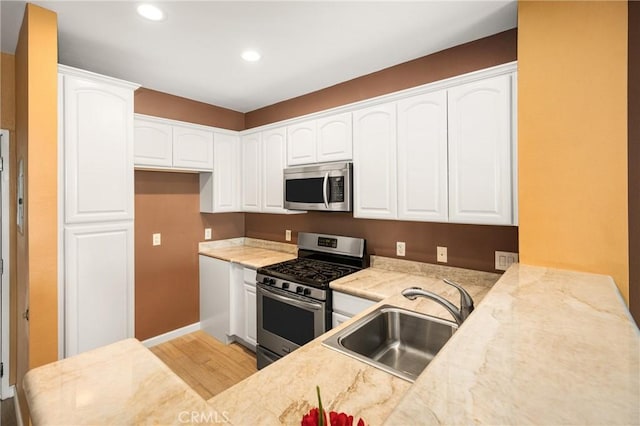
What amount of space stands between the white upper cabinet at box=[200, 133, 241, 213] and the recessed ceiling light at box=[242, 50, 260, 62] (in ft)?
3.96

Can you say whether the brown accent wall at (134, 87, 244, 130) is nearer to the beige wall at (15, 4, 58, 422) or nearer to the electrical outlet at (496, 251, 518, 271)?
the beige wall at (15, 4, 58, 422)

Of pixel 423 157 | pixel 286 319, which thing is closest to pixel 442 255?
pixel 423 157

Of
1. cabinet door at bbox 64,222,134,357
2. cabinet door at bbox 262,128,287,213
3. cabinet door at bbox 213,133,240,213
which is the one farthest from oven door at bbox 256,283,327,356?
cabinet door at bbox 213,133,240,213

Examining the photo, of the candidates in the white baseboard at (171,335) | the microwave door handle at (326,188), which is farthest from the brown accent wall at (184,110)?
the white baseboard at (171,335)

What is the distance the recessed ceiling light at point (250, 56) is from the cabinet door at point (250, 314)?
2028mm

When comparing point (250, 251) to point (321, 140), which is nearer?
point (321, 140)

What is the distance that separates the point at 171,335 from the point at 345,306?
2.27 metres

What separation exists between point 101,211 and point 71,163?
368mm

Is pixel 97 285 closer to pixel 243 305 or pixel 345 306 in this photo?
pixel 243 305

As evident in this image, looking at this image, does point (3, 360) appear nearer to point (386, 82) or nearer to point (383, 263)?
point (383, 263)

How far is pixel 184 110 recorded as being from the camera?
339 centimetres

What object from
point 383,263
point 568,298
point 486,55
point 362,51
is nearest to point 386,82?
point 362,51

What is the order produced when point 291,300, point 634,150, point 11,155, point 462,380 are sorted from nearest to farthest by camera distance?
point 462,380
point 634,150
point 11,155
point 291,300

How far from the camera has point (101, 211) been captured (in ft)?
7.07
